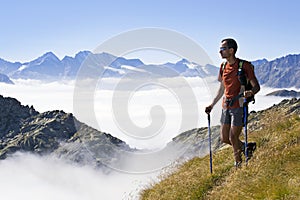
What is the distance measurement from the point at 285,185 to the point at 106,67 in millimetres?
12152

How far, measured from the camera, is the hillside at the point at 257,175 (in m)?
6.39

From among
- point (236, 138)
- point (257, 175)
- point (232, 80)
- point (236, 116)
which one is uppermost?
point (232, 80)

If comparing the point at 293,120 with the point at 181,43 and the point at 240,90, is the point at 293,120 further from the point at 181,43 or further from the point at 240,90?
the point at 181,43

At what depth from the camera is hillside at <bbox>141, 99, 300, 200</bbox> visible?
6387 millimetres

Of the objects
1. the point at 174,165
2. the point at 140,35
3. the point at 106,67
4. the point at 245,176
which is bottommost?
the point at 174,165

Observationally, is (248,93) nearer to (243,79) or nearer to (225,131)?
(243,79)

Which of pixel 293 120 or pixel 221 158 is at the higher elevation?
pixel 293 120

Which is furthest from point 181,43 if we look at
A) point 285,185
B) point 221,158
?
point 285,185

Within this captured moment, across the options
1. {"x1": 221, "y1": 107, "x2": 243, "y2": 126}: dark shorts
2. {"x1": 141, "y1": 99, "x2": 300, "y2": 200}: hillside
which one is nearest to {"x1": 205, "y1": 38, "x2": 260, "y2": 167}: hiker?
{"x1": 221, "y1": 107, "x2": 243, "y2": 126}: dark shorts

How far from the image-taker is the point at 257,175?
23.2 feet

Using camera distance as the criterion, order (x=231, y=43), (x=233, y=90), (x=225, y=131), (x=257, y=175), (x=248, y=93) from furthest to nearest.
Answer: (x=225, y=131) < (x=233, y=90) < (x=231, y=43) < (x=248, y=93) < (x=257, y=175)

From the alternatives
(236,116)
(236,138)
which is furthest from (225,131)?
(236,116)

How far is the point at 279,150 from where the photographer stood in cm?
867

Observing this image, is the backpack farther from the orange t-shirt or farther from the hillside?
the hillside
